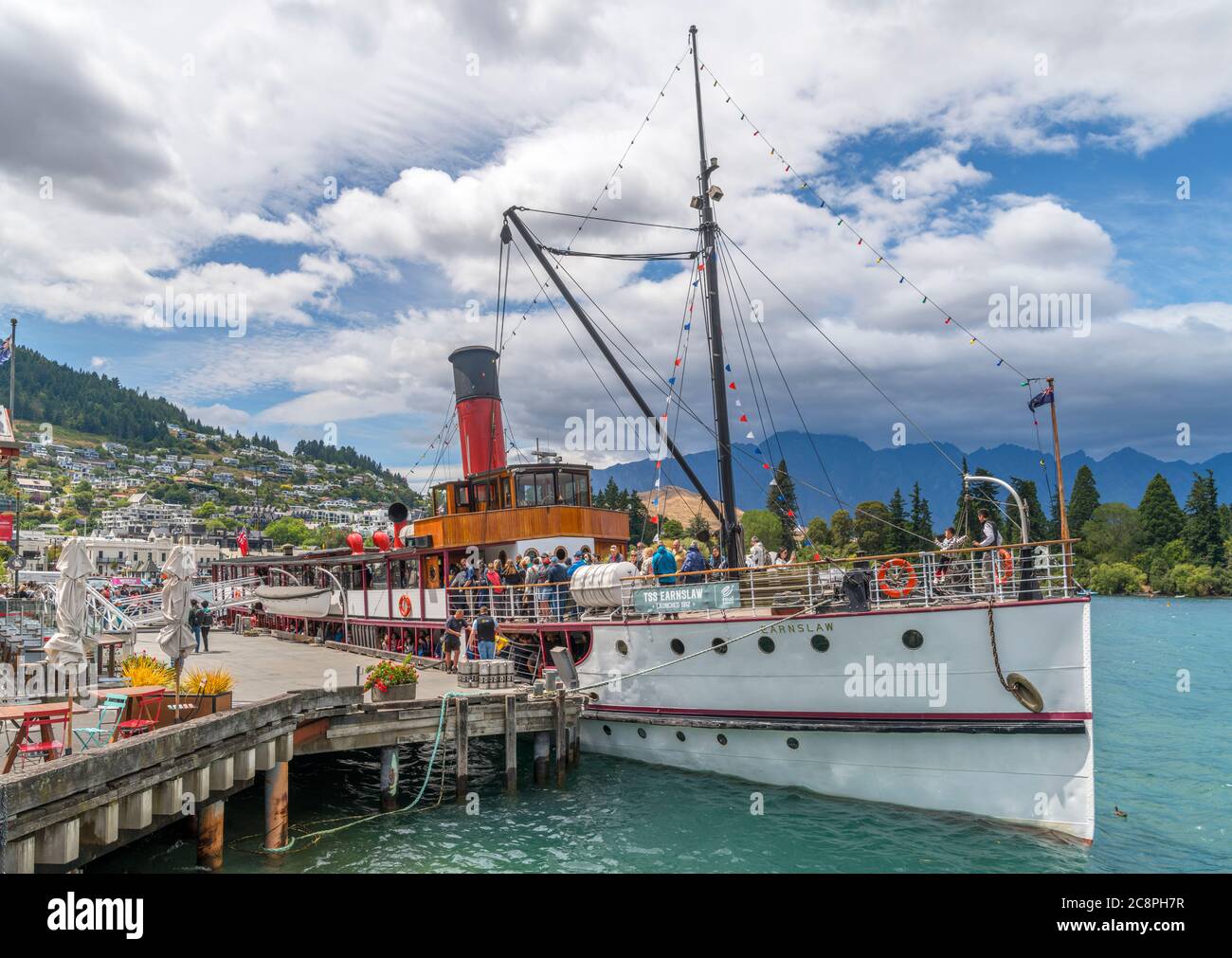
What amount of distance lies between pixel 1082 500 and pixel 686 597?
11461 cm

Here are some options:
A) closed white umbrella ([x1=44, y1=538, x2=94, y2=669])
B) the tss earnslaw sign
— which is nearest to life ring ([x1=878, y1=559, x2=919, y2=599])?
the tss earnslaw sign

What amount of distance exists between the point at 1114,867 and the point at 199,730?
13.0m

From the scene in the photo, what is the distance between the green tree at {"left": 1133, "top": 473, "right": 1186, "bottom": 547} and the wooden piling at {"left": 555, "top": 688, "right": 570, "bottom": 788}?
104 metres

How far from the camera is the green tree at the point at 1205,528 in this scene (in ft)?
301

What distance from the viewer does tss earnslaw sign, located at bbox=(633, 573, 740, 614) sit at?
49.5 feet

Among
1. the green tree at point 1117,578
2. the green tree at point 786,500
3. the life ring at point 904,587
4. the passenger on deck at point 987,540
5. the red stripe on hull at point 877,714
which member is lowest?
the green tree at point 1117,578

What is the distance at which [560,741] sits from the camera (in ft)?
53.2

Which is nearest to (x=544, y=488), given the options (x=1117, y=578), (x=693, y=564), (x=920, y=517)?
(x=693, y=564)

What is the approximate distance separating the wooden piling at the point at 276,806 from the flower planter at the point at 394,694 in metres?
2.67

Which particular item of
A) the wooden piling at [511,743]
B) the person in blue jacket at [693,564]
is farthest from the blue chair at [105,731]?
the person in blue jacket at [693,564]

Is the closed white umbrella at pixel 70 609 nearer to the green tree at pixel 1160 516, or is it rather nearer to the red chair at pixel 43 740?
the red chair at pixel 43 740

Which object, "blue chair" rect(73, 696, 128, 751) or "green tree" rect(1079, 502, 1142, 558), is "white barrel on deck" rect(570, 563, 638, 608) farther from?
"green tree" rect(1079, 502, 1142, 558)
